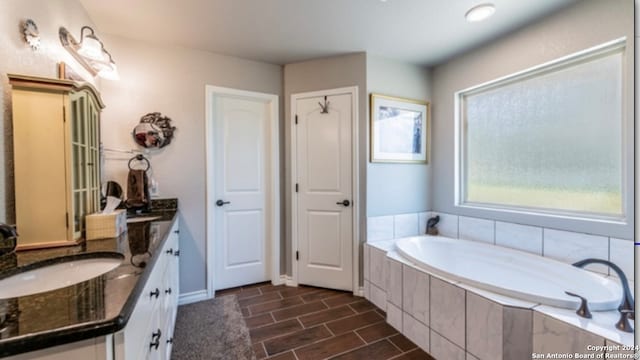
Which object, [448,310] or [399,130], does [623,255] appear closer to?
[448,310]

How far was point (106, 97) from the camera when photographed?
2.22 meters

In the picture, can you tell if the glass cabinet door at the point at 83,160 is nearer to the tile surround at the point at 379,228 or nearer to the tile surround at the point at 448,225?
the tile surround at the point at 379,228

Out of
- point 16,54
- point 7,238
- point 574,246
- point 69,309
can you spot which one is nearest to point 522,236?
point 574,246

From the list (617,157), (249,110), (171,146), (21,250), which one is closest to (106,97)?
(171,146)

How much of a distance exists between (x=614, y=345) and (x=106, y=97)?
3.44 meters

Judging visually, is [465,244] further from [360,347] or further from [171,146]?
[171,146]

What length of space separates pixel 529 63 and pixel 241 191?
2.78 metres

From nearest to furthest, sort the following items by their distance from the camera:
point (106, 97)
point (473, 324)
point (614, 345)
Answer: point (614, 345) < point (473, 324) < point (106, 97)

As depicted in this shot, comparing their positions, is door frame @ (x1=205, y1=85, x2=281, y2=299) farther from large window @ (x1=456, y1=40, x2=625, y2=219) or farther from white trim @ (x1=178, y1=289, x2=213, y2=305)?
large window @ (x1=456, y1=40, x2=625, y2=219)

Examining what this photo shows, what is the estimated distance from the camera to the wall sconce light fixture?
1647 mm

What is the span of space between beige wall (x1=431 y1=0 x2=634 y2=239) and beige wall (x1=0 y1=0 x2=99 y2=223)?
3.12m

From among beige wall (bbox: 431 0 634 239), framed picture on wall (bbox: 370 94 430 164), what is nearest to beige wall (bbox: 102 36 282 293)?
framed picture on wall (bbox: 370 94 430 164)

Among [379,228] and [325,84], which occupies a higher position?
[325,84]

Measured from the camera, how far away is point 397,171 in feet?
9.20
